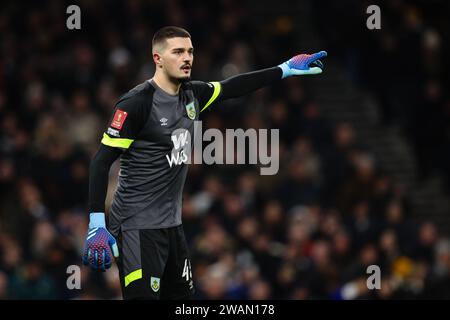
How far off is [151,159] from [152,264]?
2.41 ft

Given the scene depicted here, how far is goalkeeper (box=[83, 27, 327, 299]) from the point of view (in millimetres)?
6949

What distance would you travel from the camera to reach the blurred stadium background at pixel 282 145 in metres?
12.1

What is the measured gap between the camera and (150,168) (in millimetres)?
7145

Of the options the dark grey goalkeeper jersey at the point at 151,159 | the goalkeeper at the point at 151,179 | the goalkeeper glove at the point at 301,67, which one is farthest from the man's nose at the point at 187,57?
the goalkeeper glove at the point at 301,67

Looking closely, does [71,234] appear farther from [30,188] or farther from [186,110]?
[186,110]

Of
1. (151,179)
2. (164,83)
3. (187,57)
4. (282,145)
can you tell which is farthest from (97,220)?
(282,145)

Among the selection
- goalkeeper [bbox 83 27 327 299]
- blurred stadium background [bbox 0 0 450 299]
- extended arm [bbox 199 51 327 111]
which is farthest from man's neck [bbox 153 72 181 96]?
blurred stadium background [bbox 0 0 450 299]

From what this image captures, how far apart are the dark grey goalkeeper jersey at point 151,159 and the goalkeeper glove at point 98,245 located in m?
0.32

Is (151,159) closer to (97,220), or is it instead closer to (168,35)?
(97,220)

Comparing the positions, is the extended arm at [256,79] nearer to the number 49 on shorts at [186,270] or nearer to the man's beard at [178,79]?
the man's beard at [178,79]

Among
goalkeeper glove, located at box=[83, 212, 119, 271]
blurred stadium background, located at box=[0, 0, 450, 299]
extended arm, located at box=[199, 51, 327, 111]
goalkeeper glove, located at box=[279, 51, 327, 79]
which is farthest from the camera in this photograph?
blurred stadium background, located at box=[0, 0, 450, 299]

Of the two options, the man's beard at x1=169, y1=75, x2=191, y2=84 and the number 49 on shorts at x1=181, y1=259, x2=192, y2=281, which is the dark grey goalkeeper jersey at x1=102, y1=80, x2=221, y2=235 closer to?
the man's beard at x1=169, y1=75, x2=191, y2=84

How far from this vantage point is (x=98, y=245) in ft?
22.3

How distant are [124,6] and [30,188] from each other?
3.94 meters
